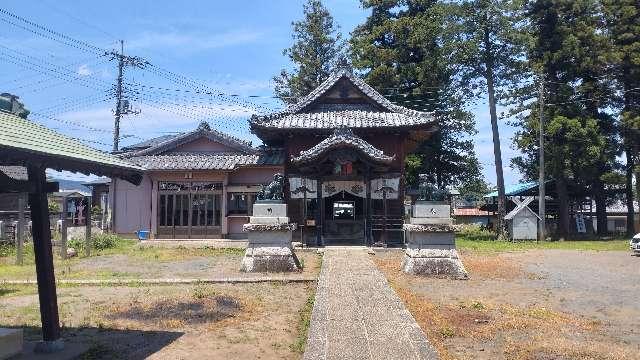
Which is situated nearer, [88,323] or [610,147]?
[88,323]

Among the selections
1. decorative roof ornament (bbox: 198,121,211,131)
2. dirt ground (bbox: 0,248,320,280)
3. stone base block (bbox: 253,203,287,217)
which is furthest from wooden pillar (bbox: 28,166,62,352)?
decorative roof ornament (bbox: 198,121,211,131)

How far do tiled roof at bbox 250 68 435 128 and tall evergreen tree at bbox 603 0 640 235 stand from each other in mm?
16220

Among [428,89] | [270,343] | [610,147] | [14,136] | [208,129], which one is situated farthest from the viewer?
[428,89]

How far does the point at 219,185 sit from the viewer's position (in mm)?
27750

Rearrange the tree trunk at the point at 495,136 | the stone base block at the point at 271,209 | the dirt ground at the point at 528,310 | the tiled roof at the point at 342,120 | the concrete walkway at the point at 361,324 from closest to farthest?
the concrete walkway at the point at 361,324 < the dirt ground at the point at 528,310 < the stone base block at the point at 271,209 < the tiled roof at the point at 342,120 < the tree trunk at the point at 495,136

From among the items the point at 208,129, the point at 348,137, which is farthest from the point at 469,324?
the point at 208,129

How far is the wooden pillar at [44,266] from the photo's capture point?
22.1 feet

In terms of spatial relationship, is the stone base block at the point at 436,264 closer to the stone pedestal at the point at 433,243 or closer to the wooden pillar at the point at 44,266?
the stone pedestal at the point at 433,243

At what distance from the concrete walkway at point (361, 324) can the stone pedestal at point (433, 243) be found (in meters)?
2.26

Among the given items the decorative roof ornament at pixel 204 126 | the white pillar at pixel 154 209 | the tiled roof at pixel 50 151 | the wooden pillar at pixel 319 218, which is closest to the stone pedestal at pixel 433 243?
the wooden pillar at pixel 319 218

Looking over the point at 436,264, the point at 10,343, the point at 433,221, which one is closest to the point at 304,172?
the point at 433,221

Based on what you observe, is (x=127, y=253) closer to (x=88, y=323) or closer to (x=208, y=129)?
(x=208, y=129)

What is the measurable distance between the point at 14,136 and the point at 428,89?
3066 cm

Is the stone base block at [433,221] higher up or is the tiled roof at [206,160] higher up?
the tiled roof at [206,160]
